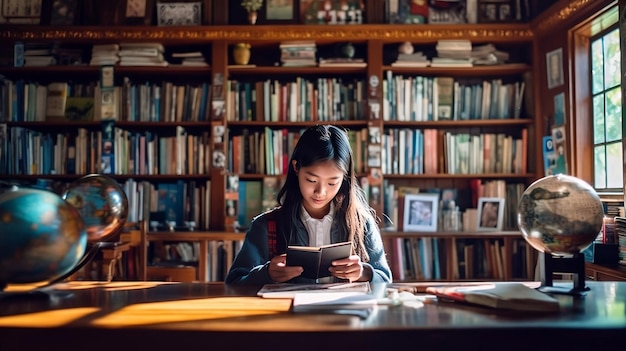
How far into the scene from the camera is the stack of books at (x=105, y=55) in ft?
12.1

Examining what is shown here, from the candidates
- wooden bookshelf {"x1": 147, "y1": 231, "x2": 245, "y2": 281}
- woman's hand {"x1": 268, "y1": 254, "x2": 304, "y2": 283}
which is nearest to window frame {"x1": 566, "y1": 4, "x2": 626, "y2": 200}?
wooden bookshelf {"x1": 147, "y1": 231, "x2": 245, "y2": 281}

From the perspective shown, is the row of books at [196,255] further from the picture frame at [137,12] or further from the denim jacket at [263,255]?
the denim jacket at [263,255]

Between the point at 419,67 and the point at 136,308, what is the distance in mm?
2835

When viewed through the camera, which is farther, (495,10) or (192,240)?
(495,10)

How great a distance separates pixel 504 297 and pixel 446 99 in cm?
266

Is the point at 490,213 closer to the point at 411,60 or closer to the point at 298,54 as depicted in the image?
the point at 411,60

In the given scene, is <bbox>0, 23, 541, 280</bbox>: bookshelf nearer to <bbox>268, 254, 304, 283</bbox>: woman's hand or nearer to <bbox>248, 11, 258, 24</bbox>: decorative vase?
<bbox>248, 11, 258, 24</bbox>: decorative vase

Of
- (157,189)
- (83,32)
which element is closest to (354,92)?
(157,189)

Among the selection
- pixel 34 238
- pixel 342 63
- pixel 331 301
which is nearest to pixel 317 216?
pixel 331 301

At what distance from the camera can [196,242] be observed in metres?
3.65

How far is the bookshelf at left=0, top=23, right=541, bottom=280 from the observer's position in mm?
3643

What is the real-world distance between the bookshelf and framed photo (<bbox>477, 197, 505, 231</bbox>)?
124 millimetres

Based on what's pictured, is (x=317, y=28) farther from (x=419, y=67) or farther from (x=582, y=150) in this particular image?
(x=582, y=150)

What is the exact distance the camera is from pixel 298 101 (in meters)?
3.74
